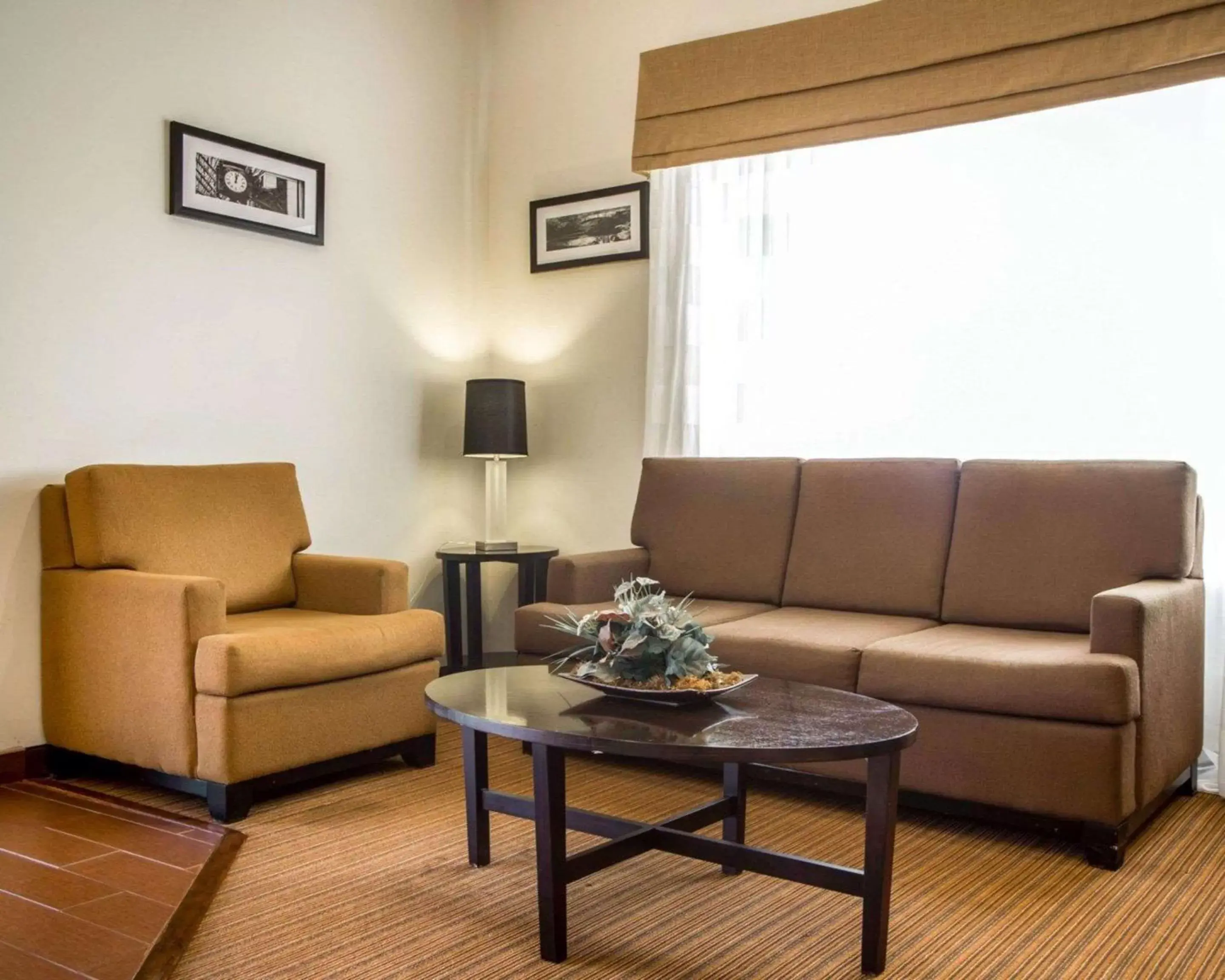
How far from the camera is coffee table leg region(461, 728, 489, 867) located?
253 cm

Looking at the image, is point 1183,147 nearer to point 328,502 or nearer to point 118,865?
point 328,502

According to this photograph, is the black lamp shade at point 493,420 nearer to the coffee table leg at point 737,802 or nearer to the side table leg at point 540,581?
the side table leg at point 540,581

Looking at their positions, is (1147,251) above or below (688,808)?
above

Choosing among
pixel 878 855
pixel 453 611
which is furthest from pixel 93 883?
pixel 453 611

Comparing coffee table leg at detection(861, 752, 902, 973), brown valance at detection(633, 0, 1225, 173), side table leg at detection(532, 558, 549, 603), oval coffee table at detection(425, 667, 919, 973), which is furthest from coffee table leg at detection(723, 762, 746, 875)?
brown valance at detection(633, 0, 1225, 173)

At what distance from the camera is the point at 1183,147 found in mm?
3281

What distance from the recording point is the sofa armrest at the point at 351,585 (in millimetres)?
3473

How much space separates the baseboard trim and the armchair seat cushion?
0.66 metres

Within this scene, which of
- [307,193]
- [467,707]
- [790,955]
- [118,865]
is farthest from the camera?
[307,193]

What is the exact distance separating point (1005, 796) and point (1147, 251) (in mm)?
1719

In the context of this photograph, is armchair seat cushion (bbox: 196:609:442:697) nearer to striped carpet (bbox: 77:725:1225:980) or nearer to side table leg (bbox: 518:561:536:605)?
striped carpet (bbox: 77:725:1225:980)

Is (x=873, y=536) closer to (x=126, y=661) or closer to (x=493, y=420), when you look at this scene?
Answer: (x=493, y=420)

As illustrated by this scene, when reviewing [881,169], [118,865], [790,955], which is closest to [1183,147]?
[881,169]

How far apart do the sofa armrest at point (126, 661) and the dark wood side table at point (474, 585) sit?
1.37m
